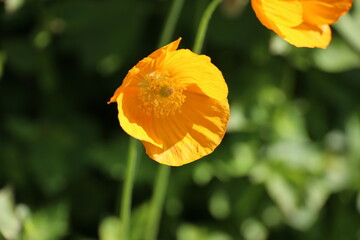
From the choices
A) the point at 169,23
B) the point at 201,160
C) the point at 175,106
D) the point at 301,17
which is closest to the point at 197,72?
the point at 175,106

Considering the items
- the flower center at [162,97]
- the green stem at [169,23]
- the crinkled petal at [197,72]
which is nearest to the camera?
the crinkled petal at [197,72]

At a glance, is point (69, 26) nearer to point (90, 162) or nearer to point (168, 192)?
point (90, 162)

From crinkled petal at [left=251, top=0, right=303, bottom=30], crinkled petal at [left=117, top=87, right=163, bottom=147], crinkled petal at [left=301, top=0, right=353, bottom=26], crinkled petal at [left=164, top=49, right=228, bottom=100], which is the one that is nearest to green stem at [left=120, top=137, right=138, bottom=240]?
crinkled petal at [left=117, top=87, right=163, bottom=147]

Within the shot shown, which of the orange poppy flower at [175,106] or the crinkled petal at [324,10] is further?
the crinkled petal at [324,10]

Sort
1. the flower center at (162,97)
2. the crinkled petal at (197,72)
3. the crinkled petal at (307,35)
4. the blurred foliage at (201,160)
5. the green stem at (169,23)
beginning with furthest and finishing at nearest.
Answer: the blurred foliage at (201,160)
the green stem at (169,23)
the flower center at (162,97)
the crinkled petal at (307,35)
the crinkled petal at (197,72)

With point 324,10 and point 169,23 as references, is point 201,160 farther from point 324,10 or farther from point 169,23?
point 324,10

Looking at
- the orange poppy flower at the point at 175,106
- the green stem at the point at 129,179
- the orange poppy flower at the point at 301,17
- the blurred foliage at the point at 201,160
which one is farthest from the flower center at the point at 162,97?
the blurred foliage at the point at 201,160

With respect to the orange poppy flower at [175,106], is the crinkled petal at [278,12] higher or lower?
higher

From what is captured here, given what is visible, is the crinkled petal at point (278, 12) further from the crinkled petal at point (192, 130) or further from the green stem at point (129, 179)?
the green stem at point (129, 179)

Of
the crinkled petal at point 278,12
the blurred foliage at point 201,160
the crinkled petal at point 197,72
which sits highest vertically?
→ the crinkled petal at point 278,12
